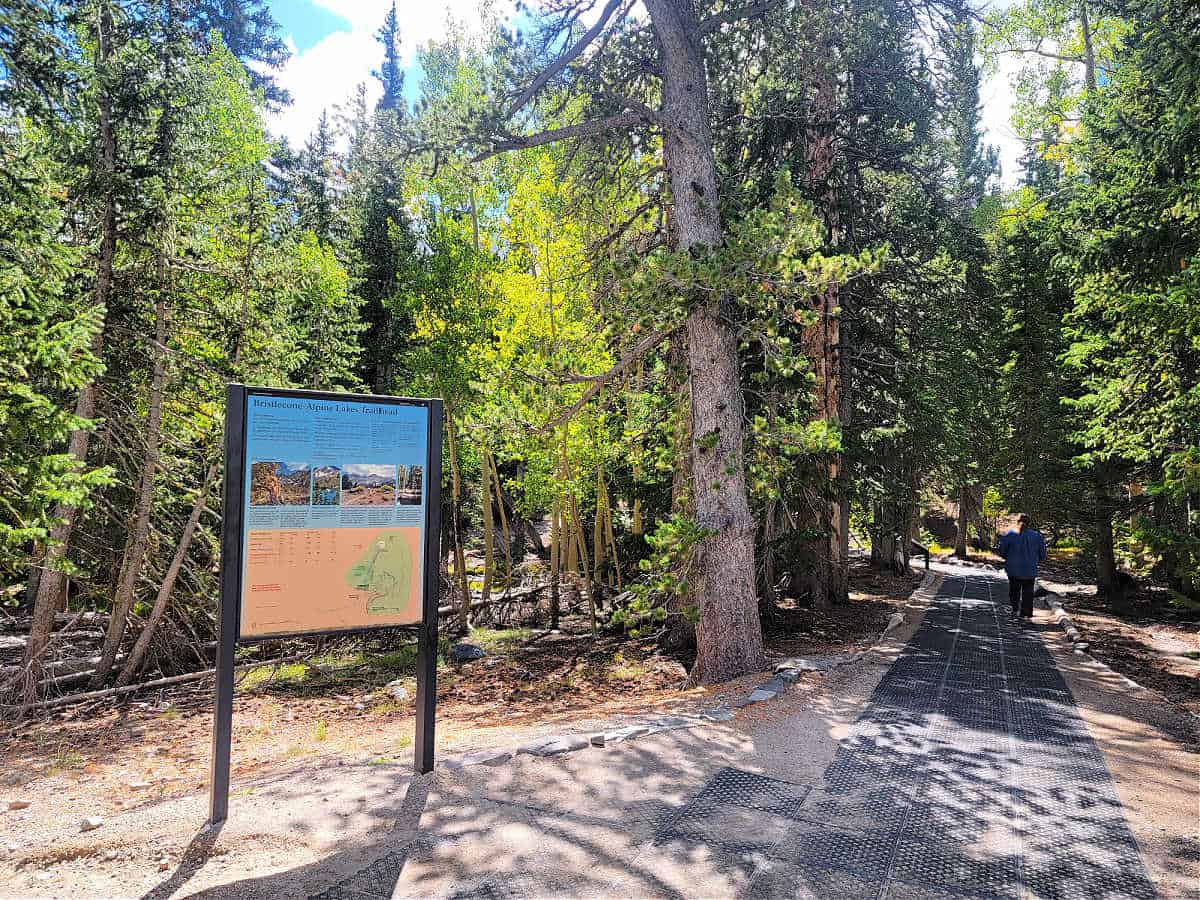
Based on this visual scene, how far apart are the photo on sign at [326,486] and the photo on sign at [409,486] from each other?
1.32 ft

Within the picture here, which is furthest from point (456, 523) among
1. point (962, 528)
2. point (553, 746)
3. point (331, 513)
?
point (962, 528)

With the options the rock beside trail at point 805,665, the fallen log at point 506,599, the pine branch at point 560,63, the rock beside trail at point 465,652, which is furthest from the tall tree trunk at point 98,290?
the fallen log at point 506,599

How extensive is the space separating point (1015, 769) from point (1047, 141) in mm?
24571

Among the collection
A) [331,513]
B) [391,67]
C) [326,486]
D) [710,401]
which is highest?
[391,67]

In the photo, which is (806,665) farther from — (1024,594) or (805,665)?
(1024,594)

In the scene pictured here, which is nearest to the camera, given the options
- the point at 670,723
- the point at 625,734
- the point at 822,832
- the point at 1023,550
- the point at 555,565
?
the point at 822,832

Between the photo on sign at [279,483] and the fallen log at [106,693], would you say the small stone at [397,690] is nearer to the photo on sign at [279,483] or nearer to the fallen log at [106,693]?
the fallen log at [106,693]

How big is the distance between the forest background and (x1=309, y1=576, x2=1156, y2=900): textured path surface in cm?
349

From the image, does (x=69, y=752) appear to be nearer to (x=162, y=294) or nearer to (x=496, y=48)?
(x=162, y=294)

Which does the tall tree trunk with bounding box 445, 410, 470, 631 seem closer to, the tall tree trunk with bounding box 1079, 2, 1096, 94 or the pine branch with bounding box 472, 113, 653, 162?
A: the pine branch with bounding box 472, 113, 653, 162

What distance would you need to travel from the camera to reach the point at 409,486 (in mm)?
5160

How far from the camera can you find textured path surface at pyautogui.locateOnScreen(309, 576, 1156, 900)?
384cm

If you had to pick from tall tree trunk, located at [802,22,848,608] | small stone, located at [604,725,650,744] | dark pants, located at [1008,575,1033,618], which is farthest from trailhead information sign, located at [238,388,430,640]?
dark pants, located at [1008,575,1033,618]

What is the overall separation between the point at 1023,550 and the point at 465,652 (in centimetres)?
968
